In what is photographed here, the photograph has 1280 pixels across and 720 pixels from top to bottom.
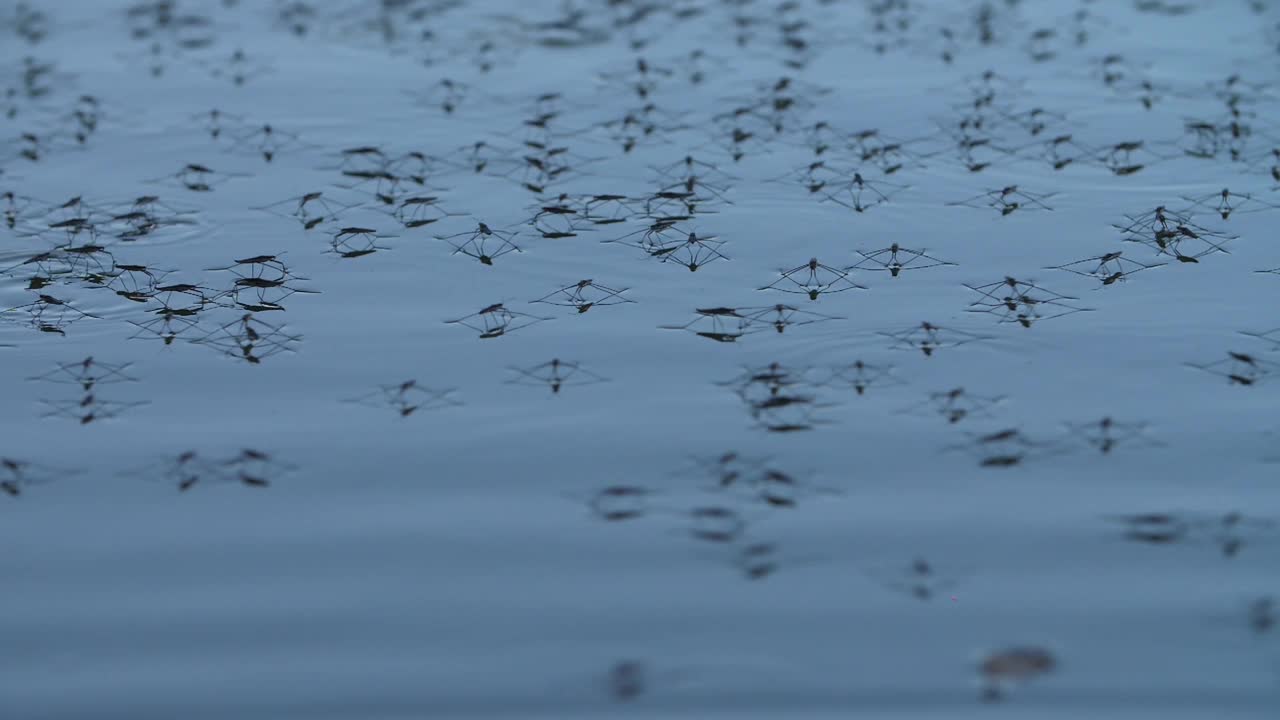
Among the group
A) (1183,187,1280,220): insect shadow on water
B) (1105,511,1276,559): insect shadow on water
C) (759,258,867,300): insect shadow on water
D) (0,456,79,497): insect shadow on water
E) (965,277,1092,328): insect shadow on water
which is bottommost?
(1105,511,1276,559): insect shadow on water

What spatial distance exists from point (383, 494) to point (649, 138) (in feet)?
19.4

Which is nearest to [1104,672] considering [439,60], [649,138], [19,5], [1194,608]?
[1194,608]

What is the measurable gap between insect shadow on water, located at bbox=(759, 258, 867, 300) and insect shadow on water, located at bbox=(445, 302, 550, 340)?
1793 mm

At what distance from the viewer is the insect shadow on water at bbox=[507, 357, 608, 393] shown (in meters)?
8.10

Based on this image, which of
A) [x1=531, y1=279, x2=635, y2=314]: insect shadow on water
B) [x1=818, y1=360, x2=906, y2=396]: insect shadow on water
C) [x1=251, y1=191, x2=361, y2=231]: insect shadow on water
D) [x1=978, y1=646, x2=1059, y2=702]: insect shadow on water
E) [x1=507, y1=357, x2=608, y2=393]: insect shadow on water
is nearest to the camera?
[x1=978, y1=646, x2=1059, y2=702]: insect shadow on water

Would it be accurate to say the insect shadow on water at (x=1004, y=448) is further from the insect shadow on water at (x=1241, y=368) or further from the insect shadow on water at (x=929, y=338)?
the insect shadow on water at (x=1241, y=368)

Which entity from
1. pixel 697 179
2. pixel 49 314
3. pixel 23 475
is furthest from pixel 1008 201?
pixel 23 475

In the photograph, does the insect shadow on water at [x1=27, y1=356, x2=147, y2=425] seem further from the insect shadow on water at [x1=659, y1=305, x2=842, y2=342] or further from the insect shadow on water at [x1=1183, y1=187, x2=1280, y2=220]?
the insect shadow on water at [x1=1183, y1=187, x2=1280, y2=220]

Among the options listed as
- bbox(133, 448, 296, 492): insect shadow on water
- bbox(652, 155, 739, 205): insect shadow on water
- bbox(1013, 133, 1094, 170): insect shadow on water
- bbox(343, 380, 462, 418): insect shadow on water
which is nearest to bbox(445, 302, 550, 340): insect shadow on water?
bbox(343, 380, 462, 418): insect shadow on water

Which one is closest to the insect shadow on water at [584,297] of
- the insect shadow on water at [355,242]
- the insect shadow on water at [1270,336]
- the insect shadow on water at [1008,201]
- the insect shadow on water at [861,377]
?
the insect shadow on water at [355,242]

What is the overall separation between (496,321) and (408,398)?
1136 millimetres

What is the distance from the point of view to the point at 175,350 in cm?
857

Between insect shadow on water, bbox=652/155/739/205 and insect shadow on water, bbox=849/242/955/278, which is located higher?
insect shadow on water, bbox=652/155/739/205

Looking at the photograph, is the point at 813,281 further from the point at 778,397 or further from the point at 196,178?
the point at 196,178
